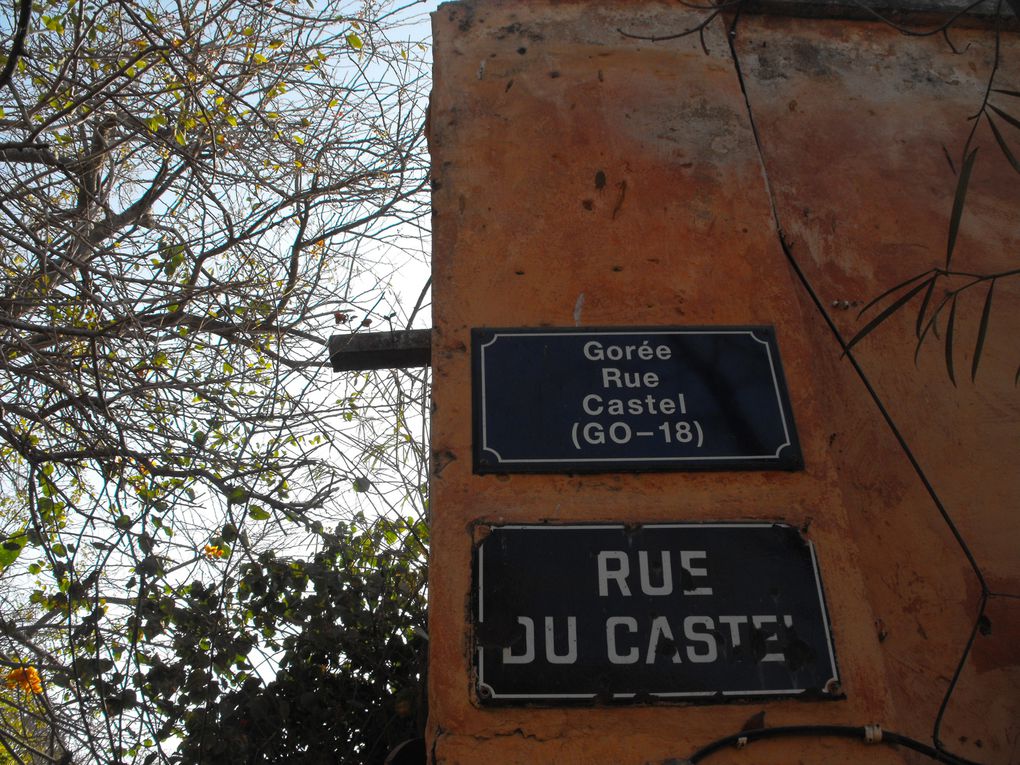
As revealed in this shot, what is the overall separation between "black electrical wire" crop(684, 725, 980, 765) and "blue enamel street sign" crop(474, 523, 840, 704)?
0.07m

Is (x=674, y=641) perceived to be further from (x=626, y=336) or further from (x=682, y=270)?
(x=682, y=270)

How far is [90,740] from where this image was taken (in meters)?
2.57

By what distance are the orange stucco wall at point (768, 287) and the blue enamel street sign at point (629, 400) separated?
5 cm

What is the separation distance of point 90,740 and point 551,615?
166cm

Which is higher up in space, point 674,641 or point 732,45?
point 732,45

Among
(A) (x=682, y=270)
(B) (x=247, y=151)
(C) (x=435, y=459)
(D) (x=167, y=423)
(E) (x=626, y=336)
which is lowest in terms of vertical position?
(C) (x=435, y=459)

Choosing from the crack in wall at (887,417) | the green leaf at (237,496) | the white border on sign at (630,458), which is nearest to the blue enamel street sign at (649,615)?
the white border on sign at (630,458)

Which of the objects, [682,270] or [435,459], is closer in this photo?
[435,459]

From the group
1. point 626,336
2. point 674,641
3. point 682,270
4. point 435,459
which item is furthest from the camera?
point 682,270

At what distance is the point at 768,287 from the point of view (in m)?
2.45

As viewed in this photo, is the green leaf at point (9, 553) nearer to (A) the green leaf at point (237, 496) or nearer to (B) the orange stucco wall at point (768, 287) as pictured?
(A) the green leaf at point (237, 496)

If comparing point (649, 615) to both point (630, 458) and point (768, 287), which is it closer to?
point (630, 458)

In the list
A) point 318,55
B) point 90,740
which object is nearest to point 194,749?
point 90,740

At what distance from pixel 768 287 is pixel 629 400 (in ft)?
2.08
